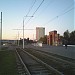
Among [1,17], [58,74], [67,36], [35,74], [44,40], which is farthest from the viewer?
[44,40]

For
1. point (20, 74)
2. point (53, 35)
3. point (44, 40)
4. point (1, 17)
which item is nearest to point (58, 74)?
point (20, 74)

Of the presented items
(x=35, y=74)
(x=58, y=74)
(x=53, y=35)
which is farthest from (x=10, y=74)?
(x=53, y=35)

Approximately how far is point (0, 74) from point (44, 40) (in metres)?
171

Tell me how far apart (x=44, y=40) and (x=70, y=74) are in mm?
172192

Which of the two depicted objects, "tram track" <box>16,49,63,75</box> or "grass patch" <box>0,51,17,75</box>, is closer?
"tram track" <box>16,49,63,75</box>

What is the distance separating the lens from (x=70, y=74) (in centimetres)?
1348

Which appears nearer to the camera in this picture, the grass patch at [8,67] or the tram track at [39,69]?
the tram track at [39,69]

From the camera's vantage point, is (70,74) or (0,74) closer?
(70,74)

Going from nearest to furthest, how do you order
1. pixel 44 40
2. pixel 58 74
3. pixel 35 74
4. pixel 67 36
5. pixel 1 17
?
pixel 58 74 < pixel 35 74 < pixel 1 17 < pixel 67 36 < pixel 44 40

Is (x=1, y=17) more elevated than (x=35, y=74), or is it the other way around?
(x=1, y=17)

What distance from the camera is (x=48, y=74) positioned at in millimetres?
13648

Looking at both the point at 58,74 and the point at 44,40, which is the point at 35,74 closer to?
the point at 58,74

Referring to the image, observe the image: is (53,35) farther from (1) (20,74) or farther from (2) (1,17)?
(1) (20,74)

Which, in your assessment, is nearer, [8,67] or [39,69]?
[39,69]
